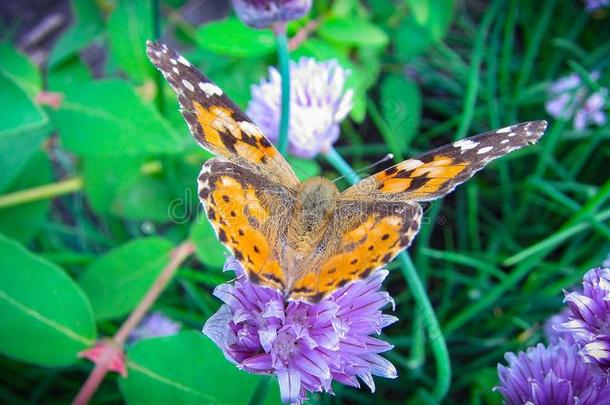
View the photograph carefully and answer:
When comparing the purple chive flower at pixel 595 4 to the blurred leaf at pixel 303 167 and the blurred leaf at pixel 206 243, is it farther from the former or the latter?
the blurred leaf at pixel 206 243

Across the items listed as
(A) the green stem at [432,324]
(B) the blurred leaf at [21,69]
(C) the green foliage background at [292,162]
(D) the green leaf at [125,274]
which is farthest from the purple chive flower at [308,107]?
(B) the blurred leaf at [21,69]

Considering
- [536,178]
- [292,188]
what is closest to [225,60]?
[292,188]

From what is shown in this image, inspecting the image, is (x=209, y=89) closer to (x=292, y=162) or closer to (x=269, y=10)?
(x=269, y=10)

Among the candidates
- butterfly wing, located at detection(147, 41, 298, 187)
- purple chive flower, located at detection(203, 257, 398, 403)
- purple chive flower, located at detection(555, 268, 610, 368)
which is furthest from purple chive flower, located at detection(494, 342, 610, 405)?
butterfly wing, located at detection(147, 41, 298, 187)

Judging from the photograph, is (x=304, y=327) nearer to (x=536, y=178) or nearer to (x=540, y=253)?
(x=540, y=253)

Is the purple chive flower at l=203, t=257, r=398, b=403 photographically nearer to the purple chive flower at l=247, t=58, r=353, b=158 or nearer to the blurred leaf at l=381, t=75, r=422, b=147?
the purple chive flower at l=247, t=58, r=353, b=158
